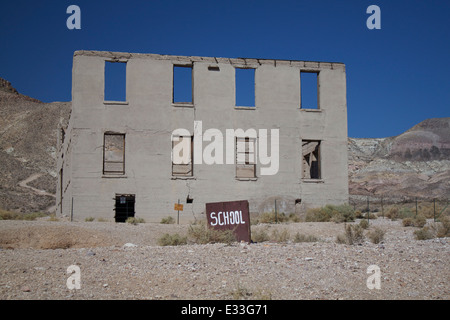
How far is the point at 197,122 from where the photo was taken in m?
23.7

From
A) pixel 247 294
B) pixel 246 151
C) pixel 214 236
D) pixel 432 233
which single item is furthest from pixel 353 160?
pixel 247 294

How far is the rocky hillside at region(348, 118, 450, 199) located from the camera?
179 ft

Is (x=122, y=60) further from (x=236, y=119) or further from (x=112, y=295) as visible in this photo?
(x=112, y=295)

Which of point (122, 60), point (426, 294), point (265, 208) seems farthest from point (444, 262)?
point (122, 60)

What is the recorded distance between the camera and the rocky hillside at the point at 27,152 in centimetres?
4709

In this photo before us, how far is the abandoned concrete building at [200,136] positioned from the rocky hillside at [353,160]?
24121 mm

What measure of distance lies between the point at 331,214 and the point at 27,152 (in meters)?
48.8

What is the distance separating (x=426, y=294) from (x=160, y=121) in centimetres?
1769

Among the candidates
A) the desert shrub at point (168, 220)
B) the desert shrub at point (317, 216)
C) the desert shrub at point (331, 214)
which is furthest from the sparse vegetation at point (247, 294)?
the desert shrub at point (317, 216)

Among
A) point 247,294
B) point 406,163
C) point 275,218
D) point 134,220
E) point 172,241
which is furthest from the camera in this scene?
point 406,163

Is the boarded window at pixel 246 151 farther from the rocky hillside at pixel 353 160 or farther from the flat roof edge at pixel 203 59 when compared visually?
the rocky hillside at pixel 353 160

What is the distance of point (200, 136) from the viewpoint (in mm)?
23641

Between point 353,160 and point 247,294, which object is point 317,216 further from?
point 353,160

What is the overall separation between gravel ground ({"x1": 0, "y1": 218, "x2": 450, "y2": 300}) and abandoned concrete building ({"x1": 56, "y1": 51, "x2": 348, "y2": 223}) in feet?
40.4
